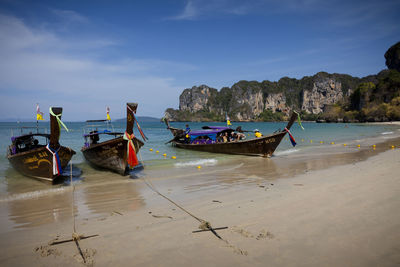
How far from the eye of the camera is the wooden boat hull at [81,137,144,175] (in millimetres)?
10482

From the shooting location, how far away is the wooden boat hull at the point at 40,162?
30.7 ft

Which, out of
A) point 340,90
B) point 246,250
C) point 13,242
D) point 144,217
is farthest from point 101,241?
point 340,90

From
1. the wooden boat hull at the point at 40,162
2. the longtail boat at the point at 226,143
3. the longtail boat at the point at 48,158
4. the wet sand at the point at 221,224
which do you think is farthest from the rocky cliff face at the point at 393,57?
the longtail boat at the point at 48,158

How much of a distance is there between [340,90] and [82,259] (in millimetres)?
227012

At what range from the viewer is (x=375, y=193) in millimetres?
6105

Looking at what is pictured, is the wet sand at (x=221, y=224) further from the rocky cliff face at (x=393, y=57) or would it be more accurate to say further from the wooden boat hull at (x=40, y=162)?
the rocky cliff face at (x=393, y=57)

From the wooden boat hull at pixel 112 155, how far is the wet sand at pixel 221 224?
2.24m

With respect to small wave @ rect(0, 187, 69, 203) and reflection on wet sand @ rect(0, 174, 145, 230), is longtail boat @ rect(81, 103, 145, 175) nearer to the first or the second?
reflection on wet sand @ rect(0, 174, 145, 230)

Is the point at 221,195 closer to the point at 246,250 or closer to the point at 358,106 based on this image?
the point at 246,250

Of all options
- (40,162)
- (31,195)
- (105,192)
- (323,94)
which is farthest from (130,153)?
(323,94)

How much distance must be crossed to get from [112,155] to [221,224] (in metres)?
7.74

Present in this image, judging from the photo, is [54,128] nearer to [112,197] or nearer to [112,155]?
[112,155]

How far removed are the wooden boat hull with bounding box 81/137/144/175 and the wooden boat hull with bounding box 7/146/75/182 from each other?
144cm

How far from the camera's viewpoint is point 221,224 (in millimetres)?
4793
